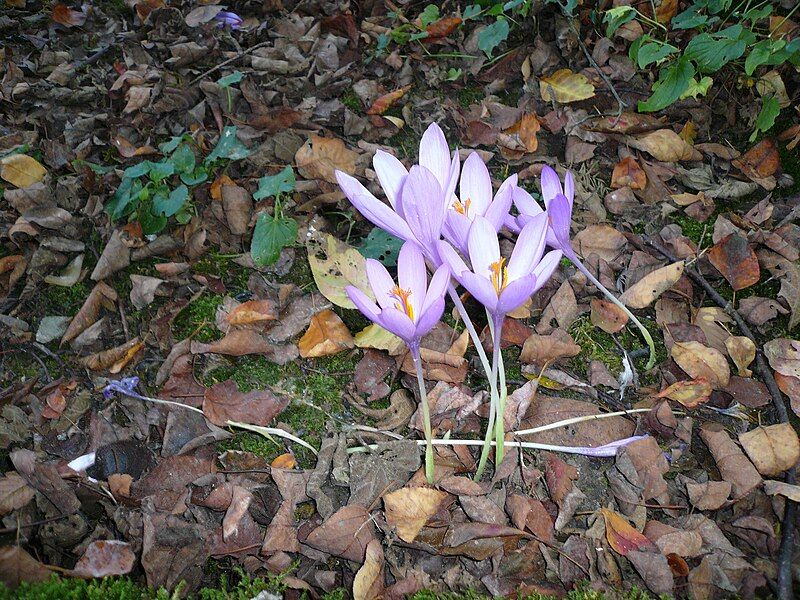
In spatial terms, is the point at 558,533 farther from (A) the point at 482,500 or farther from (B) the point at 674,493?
(B) the point at 674,493

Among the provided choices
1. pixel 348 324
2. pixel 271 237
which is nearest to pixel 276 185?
pixel 271 237

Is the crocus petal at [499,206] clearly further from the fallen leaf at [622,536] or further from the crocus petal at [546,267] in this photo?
the fallen leaf at [622,536]

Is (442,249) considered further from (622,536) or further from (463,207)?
(622,536)

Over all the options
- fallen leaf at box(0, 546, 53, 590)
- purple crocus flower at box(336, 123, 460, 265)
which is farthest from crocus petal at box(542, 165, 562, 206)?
fallen leaf at box(0, 546, 53, 590)

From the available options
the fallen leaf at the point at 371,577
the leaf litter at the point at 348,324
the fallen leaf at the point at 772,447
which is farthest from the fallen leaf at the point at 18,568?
the fallen leaf at the point at 772,447

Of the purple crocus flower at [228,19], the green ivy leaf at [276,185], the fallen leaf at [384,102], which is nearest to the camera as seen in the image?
the green ivy leaf at [276,185]

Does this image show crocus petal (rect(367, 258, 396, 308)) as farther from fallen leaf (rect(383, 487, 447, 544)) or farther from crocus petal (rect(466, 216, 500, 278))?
fallen leaf (rect(383, 487, 447, 544))
